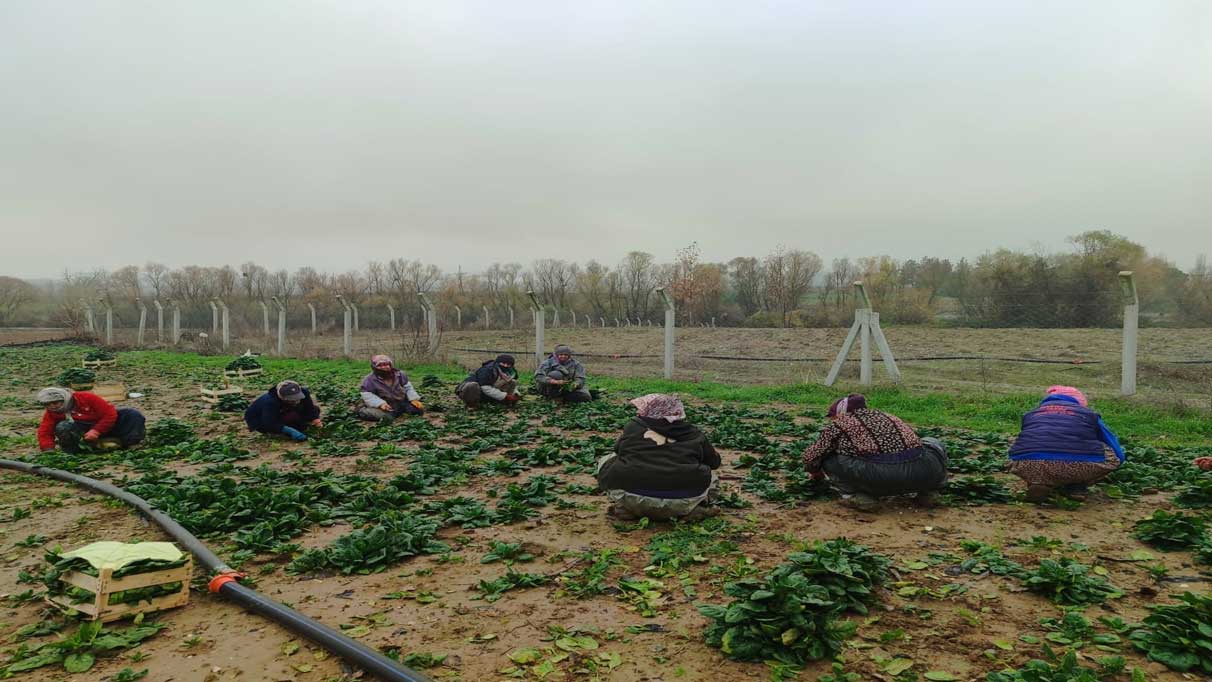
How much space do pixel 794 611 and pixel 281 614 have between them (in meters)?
2.87

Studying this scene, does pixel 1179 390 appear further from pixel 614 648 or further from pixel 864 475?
pixel 614 648

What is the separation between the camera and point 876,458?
5.87 metres

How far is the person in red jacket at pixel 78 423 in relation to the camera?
9117 mm

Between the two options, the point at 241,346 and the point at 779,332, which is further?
the point at 241,346

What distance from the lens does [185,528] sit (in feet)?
18.6

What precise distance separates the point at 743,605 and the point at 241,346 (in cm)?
3242

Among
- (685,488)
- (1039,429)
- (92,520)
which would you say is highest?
(1039,429)

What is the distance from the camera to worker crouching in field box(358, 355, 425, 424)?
36.6 feet

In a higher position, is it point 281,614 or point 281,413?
point 281,413

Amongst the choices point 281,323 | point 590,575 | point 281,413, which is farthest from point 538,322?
point 590,575

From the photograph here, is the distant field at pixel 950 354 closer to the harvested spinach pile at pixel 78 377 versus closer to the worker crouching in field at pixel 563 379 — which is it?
the worker crouching in field at pixel 563 379

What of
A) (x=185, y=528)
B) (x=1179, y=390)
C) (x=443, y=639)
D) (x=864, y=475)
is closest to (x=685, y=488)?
Result: (x=864, y=475)

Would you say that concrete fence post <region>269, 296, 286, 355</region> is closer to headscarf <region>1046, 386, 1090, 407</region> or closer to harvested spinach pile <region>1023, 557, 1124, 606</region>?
headscarf <region>1046, 386, 1090, 407</region>

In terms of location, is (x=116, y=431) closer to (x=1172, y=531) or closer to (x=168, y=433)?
(x=168, y=433)
